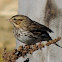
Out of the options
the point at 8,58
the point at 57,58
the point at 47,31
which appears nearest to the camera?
the point at 8,58

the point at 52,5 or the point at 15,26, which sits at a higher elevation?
the point at 52,5

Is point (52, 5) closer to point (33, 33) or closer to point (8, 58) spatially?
point (33, 33)

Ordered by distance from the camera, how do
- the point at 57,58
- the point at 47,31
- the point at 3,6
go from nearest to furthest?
the point at 47,31
the point at 57,58
the point at 3,6

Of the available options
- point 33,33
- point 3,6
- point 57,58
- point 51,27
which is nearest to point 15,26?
point 33,33

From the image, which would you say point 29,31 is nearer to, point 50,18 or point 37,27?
point 37,27

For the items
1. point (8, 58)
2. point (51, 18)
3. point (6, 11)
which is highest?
point (51, 18)

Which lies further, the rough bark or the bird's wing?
the rough bark

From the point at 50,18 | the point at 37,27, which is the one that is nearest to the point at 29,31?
the point at 37,27

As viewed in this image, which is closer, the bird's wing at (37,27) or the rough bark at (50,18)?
Result: the bird's wing at (37,27)
